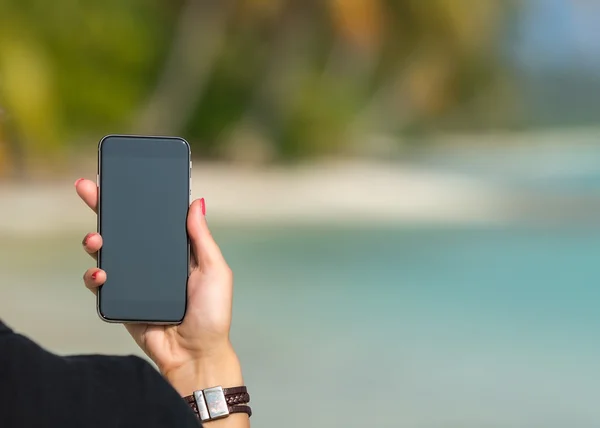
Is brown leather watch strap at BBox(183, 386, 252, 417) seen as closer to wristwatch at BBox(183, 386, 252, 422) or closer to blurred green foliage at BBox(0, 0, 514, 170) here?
wristwatch at BBox(183, 386, 252, 422)

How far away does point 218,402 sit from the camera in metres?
0.51

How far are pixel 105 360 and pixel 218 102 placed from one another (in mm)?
2176

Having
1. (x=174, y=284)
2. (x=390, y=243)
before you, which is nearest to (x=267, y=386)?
(x=390, y=243)

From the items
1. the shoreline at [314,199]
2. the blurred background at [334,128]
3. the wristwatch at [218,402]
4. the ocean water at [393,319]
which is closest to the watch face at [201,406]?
the wristwatch at [218,402]

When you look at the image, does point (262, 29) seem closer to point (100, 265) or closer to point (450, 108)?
point (450, 108)

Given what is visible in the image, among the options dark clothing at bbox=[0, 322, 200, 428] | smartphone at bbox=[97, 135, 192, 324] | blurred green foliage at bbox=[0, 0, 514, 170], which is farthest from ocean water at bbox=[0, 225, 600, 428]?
dark clothing at bbox=[0, 322, 200, 428]

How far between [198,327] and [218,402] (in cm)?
8

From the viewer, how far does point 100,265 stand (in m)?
0.61

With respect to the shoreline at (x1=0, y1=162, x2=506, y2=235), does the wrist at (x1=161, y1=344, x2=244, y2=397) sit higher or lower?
lower

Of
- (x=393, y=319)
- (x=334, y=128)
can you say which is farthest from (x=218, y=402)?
(x=334, y=128)

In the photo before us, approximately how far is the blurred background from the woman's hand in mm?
1536

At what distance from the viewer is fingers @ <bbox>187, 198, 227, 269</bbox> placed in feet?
1.93

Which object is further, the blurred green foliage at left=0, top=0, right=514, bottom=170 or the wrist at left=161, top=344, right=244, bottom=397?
the blurred green foliage at left=0, top=0, right=514, bottom=170

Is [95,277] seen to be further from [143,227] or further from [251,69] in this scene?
[251,69]
